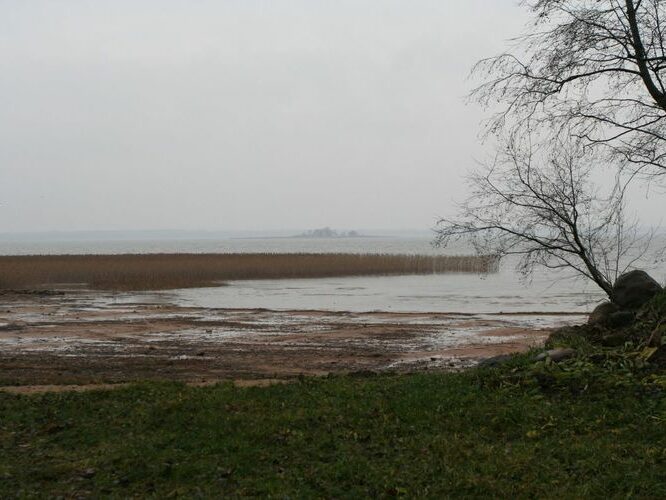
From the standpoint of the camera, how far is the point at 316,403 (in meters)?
8.39

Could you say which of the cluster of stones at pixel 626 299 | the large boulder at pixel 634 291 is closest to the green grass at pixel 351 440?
the cluster of stones at pixel 626 299

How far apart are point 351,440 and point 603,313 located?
19.5 ft

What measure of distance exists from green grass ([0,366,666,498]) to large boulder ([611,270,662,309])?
118 inches

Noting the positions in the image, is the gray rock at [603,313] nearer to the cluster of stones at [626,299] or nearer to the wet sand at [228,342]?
the cluster of stones at [626,299]

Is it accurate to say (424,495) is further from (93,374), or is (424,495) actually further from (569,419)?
(93,374)

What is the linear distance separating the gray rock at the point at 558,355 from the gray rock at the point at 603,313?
5.49ft

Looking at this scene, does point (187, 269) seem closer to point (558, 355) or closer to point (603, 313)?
point (603, 313)

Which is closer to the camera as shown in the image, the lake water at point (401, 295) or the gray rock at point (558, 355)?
the gray rock at point (558, 355)

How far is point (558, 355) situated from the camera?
9445 mm

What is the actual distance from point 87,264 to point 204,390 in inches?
1863

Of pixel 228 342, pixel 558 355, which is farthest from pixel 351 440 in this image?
pixel 228 342

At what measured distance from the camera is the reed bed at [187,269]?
152ft

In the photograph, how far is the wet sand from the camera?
1373 centimetres

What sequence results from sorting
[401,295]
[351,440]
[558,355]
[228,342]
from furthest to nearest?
[401,295] < [228,342] < [558,355] < [351,440]
